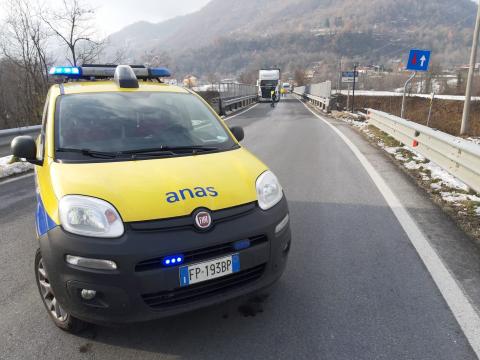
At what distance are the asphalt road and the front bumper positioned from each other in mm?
324

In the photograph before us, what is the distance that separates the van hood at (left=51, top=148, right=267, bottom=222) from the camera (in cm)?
245

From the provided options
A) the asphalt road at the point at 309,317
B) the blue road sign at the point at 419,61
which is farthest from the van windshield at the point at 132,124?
the blue road sign at the point at 419,61

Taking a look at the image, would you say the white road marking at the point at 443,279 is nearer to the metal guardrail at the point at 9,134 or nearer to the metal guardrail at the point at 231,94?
the metal guardrail at the point at 9,134

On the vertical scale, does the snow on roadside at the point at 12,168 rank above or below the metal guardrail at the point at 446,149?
below

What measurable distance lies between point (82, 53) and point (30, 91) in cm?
324

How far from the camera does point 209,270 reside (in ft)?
8.03

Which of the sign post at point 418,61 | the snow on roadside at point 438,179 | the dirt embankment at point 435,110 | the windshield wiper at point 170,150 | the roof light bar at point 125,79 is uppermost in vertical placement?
the sign post at point 418,61

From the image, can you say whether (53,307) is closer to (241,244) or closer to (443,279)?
(241,244)

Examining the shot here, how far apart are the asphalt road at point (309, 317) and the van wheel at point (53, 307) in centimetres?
7

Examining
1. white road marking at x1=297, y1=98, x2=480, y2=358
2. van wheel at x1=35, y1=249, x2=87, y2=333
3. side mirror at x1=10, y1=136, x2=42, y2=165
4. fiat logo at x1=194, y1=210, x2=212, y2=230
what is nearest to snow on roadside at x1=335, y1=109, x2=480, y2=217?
white road marking at x1=297, y1=98, x2=480, y2=358

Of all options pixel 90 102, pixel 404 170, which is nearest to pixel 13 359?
pixel 90 102

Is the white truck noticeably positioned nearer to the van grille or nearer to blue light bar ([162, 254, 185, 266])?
the van grille

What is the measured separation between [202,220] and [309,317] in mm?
1129

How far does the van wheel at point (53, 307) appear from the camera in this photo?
263 centimetres
